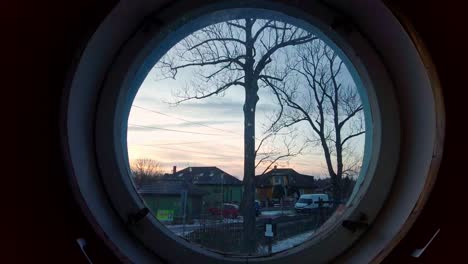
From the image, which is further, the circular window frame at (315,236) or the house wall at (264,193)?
the house wall at (264,193)

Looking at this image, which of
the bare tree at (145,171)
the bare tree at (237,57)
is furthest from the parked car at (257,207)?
the bare tree at (145,171)

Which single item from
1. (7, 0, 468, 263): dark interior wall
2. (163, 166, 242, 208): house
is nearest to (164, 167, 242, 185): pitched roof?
(163, 166, 242, 208): house

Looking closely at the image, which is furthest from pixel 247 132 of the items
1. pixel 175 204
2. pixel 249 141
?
pixel 175 204

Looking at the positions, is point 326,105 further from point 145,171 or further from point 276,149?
point 145,171

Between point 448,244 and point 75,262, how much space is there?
2.12 ft

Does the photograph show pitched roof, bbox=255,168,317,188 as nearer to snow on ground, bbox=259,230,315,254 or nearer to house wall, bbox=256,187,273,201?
house wall, bbox=256,187,273,201

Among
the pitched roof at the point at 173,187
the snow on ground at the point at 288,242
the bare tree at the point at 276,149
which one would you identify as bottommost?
the snow on ground at the point at 288,242

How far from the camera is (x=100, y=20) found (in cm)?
69

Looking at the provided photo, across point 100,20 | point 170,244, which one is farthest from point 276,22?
point 170,244

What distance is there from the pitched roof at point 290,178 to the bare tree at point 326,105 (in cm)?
6

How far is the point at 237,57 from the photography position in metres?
0.98

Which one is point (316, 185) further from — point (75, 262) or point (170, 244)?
point (75, 262)

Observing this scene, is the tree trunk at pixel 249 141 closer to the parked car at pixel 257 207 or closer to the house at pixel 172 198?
the parked car at pixel 257 207

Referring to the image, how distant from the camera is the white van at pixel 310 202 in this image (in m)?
0.92
